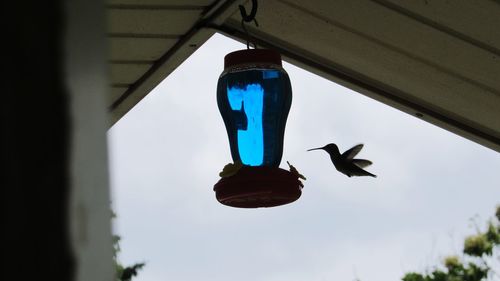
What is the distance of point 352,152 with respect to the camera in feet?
14.6

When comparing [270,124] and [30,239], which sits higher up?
[270,124]

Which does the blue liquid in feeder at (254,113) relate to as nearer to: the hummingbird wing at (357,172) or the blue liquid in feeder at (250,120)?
the blue liquid in feeder at (250,120)

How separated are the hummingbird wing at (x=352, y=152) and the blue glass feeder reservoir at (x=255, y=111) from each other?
0.90m

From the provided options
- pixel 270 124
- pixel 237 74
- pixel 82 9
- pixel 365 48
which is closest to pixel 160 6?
pixel 237 74

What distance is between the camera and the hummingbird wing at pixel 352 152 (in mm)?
4422

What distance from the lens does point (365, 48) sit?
3.78 metres

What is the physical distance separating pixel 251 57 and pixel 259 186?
50 cm

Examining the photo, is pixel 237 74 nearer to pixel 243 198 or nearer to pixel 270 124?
pixel 270 124

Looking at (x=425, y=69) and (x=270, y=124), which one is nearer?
(x=270, y=124)

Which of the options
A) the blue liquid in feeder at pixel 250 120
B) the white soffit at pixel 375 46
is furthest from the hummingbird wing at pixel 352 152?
the blue liquid in feeder at pixel 250 120

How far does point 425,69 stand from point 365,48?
293mm

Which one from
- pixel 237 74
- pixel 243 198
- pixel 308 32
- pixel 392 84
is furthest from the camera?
pixel 392 84

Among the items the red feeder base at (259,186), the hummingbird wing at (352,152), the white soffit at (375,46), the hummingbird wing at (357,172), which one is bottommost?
the red feeder base at (259,186)

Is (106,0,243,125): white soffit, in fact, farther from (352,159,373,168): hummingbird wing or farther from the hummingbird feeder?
(352,159,373,168): hummingbird wing
